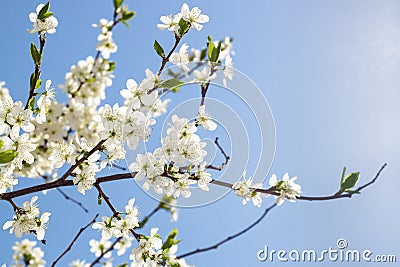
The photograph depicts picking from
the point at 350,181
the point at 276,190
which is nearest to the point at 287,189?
the point at 276,190

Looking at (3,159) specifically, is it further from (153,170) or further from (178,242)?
(178,242)

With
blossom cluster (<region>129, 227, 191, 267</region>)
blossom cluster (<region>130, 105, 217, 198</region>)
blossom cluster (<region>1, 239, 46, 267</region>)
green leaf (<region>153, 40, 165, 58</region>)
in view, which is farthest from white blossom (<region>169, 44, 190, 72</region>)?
blossom cluster (<region>1, 239, 46, 267</region>)

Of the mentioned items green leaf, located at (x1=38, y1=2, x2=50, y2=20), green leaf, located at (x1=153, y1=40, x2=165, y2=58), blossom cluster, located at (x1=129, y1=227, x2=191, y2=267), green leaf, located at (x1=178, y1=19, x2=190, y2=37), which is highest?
Result: green leaf, located at (x1=178, y1=19, x2=190, y2=37)

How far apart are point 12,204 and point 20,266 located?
1.54 m

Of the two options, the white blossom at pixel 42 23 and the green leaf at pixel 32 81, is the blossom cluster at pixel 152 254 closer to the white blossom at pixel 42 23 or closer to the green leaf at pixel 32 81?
the green leaf at pixel 32 81

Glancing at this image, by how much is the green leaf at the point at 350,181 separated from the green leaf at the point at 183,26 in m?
0.73

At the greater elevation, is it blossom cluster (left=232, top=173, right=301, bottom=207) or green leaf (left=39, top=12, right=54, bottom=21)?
green leaf (left=39, top=12, right=54, bottom=21)

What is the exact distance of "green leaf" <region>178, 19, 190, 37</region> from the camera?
4.65 ft

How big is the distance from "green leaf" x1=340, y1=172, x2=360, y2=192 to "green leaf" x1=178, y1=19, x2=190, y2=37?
733 millimetres

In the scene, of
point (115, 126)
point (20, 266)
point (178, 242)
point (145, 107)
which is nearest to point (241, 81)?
point (145, 107)

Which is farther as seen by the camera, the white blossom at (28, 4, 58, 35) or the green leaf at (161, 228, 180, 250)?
the green leaf at (161, 228, 180, 250)

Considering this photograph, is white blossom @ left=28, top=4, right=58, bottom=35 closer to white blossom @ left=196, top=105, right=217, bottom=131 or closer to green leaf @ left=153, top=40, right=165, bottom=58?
green leaf @ left=153, top=40, right=165, bottom=58

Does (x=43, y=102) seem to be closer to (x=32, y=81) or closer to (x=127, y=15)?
(x=32, y=81)

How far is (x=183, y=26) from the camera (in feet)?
4.65
